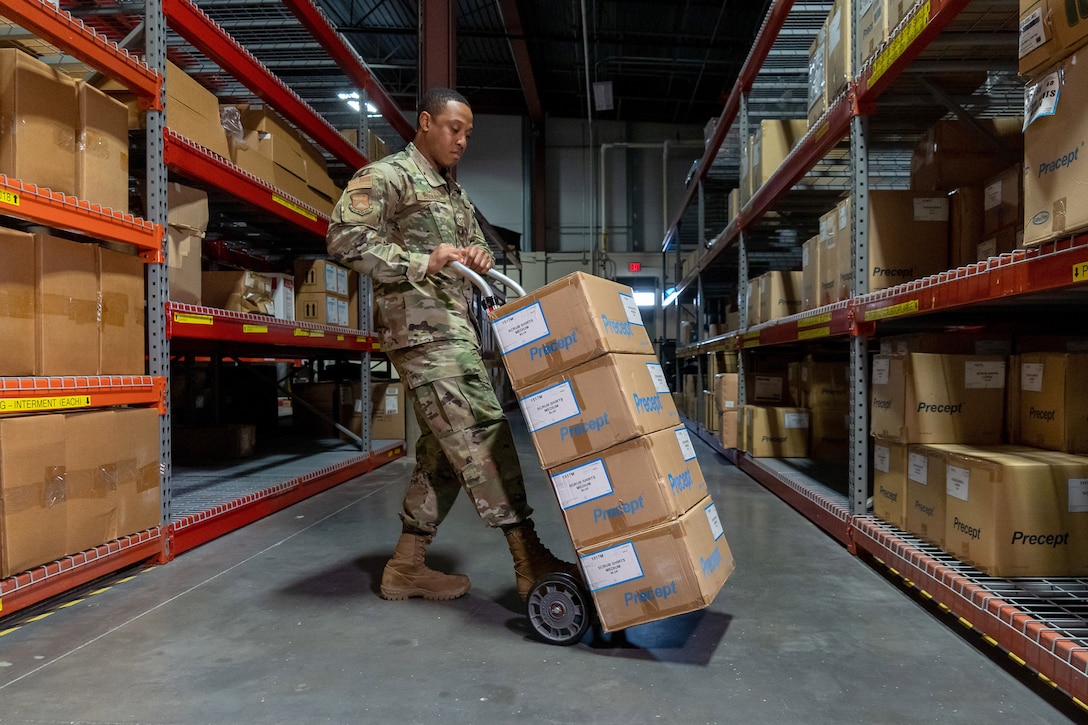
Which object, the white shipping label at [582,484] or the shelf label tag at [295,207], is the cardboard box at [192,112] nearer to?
the shelf label tag at [295,207]

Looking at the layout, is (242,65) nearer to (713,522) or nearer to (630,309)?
(630,309)

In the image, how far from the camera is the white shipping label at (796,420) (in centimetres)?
446

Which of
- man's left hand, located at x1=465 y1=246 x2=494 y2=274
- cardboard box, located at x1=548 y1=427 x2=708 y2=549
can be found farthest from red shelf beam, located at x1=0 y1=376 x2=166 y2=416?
cardboard box, located at x1=548 y1=427 x2=708 y2=549

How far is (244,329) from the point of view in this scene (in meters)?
3.15

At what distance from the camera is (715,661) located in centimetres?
171

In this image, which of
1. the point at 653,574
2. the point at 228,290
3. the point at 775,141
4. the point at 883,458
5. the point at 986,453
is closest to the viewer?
the point at 653,574

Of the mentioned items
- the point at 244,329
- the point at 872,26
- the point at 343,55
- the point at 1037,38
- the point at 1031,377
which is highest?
the point at 343,55

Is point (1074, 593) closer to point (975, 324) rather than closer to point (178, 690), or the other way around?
point (975, 324)

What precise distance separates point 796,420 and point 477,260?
3363 mm

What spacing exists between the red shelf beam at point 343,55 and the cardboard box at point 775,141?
115 inches

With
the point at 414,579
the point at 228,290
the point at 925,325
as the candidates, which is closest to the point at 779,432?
the point at 925,325

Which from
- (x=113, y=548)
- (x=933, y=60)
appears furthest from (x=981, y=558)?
(x=113, y=548)

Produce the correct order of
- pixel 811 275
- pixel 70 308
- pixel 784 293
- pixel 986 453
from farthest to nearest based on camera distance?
pixel 784 293, pixel 811 275, pixel 70 308, pixel 986 453

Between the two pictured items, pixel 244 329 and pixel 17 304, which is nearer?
pixel 17 304
